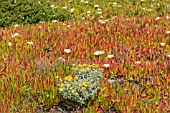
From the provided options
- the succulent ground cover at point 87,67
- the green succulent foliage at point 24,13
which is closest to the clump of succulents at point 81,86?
the succulent ground cover at point 87,67

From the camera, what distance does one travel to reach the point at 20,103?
5.52 meters

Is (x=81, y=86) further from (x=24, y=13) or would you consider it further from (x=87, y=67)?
(x=24, y=13)

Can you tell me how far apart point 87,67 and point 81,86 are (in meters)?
0.51

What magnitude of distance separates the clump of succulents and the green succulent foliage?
5.27 metres

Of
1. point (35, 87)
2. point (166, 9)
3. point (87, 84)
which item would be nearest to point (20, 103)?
point (35, 87)

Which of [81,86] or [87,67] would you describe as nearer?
[81,86]

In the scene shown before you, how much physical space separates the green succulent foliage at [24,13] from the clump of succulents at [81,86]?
5267 mm

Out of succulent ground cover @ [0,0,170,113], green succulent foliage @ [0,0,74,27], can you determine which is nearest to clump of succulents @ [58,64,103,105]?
succulent ground cover @ [0,0,170,113]

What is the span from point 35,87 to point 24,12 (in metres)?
5.32

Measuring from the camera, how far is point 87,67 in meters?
5.81

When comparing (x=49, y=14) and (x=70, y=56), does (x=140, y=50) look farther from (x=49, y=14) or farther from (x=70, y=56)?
(x=49, y=14)

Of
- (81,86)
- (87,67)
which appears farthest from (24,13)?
(81,86)

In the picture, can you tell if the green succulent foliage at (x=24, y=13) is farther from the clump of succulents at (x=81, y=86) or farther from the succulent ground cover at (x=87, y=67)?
the clump of succulents at (x=81, y=86)

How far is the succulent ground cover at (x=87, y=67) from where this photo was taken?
5.43m
